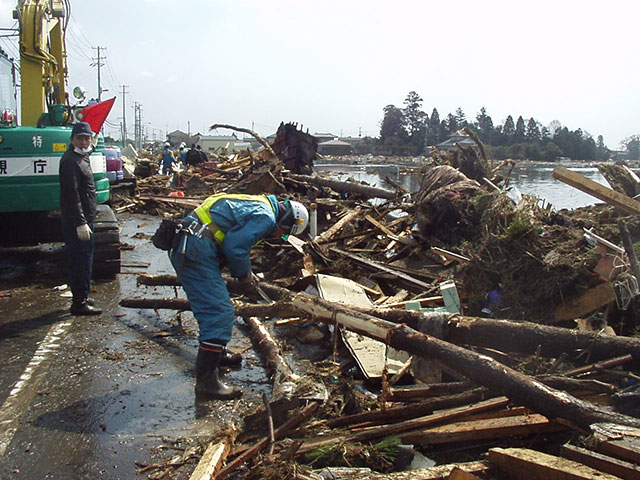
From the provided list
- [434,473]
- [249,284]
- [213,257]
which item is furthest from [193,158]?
[434,473]

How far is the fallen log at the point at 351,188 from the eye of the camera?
Answer: 45.4 feet

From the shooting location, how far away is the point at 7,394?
4.65m

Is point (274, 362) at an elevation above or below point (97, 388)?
above

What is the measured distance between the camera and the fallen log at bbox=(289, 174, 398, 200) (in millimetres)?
13844

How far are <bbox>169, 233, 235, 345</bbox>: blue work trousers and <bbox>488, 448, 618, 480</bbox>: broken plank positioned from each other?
2.54 meters

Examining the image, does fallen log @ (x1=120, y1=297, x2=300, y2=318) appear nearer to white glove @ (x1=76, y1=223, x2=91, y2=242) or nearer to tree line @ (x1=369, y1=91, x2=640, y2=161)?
white glove @ (x1=76, y1=223, x2=91, y2=242)

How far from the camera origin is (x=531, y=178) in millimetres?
41656

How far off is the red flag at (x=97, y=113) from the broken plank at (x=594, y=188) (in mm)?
6781

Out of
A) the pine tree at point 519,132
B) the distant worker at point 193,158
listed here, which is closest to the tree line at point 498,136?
the pine tree at point 519,132

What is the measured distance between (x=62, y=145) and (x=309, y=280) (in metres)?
4.30

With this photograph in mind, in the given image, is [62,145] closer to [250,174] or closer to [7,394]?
[7,394]

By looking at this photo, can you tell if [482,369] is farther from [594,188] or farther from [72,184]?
[72,184]

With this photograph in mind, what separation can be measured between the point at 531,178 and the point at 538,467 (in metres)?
42.1

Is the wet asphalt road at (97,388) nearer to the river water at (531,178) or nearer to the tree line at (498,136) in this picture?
the river water at (531,178)
